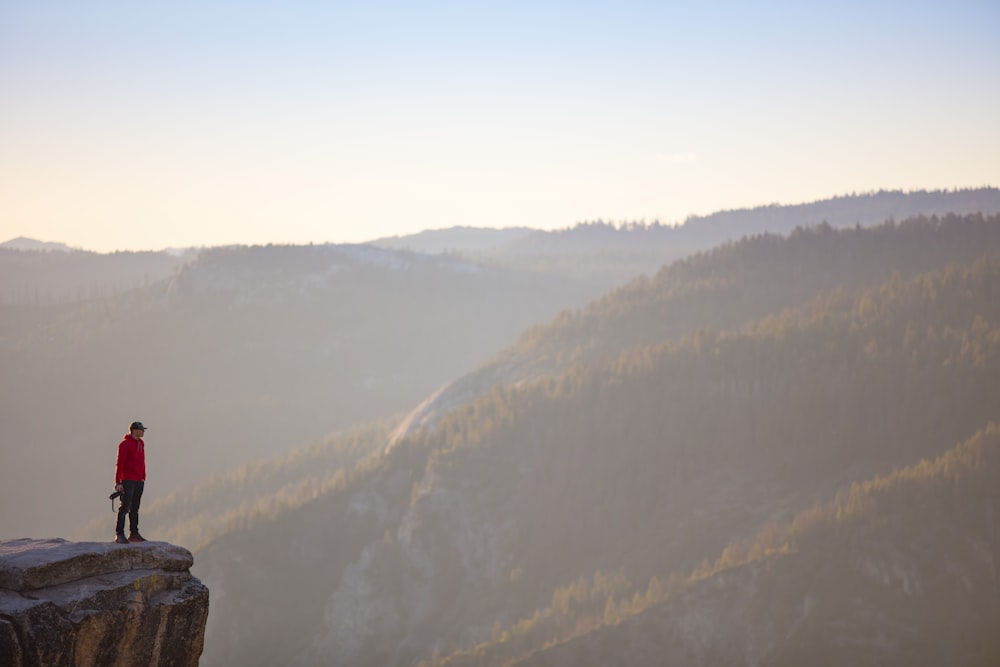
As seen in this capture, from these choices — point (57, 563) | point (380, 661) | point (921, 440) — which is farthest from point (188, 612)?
point (921, 440)

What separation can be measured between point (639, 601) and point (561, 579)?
37382 millimetres

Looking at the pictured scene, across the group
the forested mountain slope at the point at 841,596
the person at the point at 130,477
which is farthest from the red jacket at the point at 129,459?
the forested mountain slope at the point at 841,596

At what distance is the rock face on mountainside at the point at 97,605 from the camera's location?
3172 cm

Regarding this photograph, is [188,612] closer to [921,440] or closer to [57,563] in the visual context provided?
[57,563]

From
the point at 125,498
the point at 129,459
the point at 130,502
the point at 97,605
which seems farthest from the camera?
the point at 130,502

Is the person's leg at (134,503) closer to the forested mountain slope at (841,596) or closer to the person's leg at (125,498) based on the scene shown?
the person's leg at (125,498)

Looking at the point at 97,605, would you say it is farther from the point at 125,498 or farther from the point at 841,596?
the point at 841,596

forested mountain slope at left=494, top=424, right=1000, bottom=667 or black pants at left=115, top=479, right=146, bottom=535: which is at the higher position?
black pants at left=115, top=479, right=146, bottom=535

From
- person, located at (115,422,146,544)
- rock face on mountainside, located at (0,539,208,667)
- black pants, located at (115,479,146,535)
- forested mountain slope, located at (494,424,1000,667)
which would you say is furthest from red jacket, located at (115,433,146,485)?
forested mountain slope, located at (494,424,1000,667)

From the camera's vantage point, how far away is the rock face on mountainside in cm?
3172

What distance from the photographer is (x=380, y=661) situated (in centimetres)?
18725

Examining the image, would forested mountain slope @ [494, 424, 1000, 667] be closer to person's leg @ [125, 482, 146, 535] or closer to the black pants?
person's leg @ [125, 482, 146, 535]

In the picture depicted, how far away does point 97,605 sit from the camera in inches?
1308

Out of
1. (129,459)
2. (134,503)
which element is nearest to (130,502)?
(134,503)
